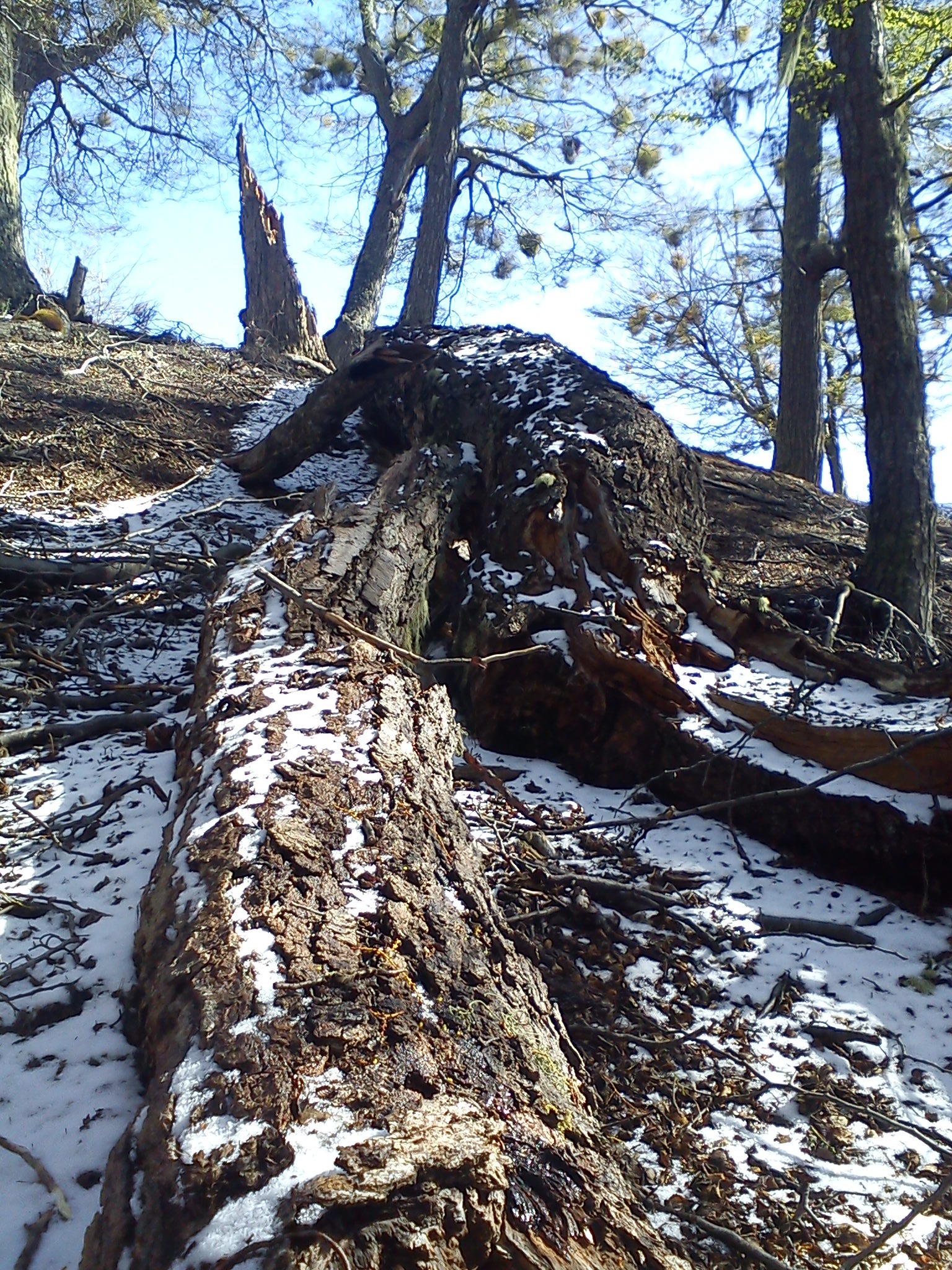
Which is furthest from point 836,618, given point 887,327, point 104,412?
point 104,412

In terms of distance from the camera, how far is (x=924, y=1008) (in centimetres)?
196

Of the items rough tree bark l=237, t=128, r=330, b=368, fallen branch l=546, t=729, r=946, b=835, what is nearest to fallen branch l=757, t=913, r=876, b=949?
fallen branch l=546, t=729, r=946, b=835

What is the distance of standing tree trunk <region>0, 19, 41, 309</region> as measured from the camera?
28.2 ft

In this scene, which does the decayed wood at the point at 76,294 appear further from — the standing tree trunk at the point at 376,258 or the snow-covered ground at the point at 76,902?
the snow-covered ground at the point at 76,902

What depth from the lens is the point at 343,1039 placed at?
118 cm

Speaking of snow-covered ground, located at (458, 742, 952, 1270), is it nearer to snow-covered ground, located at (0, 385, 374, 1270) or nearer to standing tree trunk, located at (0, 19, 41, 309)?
snow-covered ground, located at (0, 385, 374, 1270)

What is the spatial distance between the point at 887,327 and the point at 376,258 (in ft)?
28.2

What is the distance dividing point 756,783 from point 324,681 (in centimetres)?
140

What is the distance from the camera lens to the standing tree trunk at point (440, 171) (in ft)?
30.0

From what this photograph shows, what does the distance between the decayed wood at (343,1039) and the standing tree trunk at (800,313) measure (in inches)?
253

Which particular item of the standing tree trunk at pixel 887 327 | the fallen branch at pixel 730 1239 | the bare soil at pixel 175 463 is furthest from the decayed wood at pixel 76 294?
the fallen branch at pixel 730 1239

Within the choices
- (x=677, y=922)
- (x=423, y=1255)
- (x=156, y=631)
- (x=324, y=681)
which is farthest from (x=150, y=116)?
(x=423, y=1255)

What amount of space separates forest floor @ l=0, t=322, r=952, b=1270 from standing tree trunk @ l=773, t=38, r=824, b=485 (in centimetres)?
420

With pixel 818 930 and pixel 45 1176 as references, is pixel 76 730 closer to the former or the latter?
pixel 45 1176
